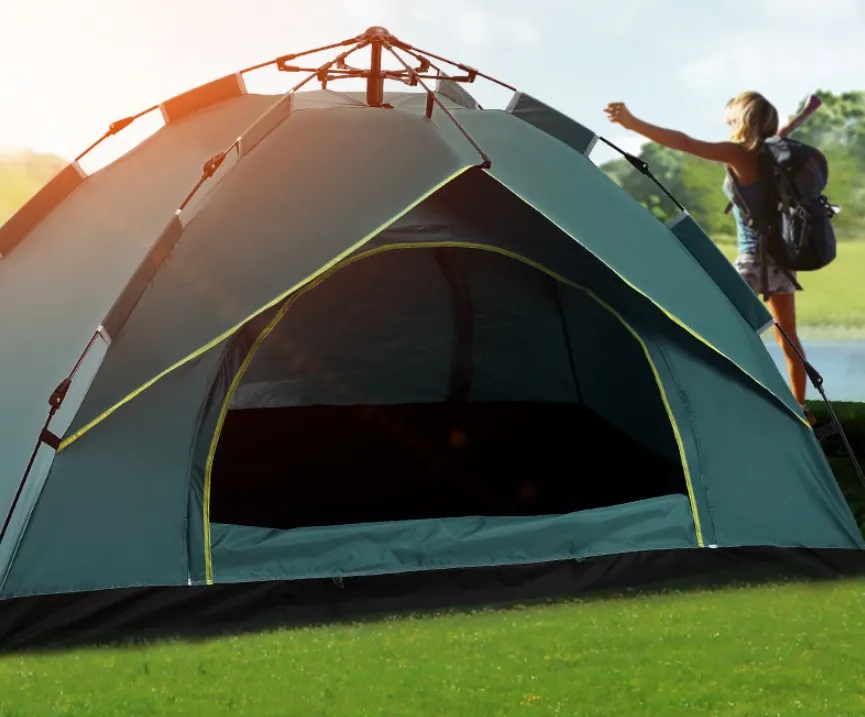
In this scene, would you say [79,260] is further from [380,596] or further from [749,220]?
[749,220]

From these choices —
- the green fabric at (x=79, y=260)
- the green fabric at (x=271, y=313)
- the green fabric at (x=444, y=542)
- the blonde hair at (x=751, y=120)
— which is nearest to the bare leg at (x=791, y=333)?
the blonde hair at (x=751, y=120)

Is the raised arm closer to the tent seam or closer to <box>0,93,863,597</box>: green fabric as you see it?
<box>0,93,863,597</box>: green fabric

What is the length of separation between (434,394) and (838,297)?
17472mm

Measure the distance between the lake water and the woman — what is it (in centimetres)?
248

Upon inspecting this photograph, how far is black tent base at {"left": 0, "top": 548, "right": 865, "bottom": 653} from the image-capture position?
2.85m

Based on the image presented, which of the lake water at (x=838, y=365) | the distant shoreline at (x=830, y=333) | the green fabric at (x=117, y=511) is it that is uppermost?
the green fabric at (x=117, y=511)

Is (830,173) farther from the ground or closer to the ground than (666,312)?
farther from the ground

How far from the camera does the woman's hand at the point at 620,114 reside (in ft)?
13.1

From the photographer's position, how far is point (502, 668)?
2.64 meters

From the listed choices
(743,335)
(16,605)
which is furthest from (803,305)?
(16,605)

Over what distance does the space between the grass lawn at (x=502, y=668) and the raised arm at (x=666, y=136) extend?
5.64 feet

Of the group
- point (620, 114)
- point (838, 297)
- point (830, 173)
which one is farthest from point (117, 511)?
point (830, 173)

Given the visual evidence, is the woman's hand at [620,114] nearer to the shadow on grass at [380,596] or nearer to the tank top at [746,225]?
the tank top at [746,225]

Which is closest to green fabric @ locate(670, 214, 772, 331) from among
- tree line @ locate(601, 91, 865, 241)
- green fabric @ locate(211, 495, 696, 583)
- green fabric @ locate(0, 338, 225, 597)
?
green fabric @ locate(211, 495, 696, 583)
